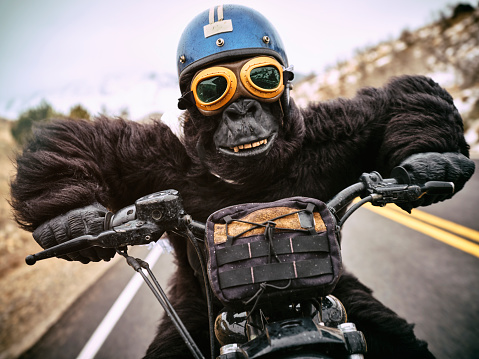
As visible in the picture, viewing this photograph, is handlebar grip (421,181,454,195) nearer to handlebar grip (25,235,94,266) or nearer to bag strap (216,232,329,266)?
bag strap (216,232,329,266)

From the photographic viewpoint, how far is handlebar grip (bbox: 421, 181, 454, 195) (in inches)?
55.4

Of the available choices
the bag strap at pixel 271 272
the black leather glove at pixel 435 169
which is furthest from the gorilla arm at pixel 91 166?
the black leather glove at pixel 435 169

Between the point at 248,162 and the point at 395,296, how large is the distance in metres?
2.81

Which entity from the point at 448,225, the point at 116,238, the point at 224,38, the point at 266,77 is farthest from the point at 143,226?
the point at 448,225

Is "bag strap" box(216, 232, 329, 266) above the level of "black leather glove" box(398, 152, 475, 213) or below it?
above

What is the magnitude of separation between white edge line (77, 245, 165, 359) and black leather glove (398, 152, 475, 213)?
6.33 feet

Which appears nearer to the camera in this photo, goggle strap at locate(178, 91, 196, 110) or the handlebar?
the handlebar

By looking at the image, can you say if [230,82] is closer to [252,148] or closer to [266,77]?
[266,77]

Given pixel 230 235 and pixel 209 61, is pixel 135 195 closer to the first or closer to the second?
pixel 209 61

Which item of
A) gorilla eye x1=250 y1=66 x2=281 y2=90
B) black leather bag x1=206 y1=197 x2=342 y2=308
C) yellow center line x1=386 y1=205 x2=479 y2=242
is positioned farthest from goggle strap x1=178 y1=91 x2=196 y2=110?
yellow center line x1=386 y1=205 x2=479 y2=242

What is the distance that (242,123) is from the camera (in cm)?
168

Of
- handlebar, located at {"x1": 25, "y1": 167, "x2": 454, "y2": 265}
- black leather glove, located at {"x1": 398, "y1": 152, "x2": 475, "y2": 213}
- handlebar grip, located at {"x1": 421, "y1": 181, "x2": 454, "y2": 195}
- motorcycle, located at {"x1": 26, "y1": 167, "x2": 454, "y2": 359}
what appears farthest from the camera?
black leather glove, located at {"x1": 398, "y1": 152, "x2": 475, "y2": 213}

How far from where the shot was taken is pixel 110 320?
12.2ft

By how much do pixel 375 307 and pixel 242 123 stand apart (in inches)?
47.3
